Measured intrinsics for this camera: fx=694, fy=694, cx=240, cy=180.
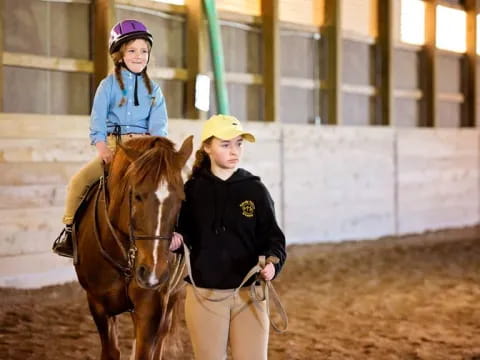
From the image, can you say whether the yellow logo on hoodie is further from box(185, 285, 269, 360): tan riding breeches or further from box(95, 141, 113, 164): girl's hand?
box(95, 141, 113, 164): girl's hand

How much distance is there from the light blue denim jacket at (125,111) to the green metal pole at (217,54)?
3716 millimetres

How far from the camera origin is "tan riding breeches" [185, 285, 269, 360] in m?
2.36

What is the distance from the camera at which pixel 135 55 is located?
3.13m

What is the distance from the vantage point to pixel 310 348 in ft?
13.1

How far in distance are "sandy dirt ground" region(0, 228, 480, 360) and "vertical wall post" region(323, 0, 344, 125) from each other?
1.90 metres

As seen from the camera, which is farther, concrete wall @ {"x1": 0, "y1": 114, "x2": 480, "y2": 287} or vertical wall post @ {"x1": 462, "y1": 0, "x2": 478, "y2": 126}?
vertical wall post @ {"x1": 462, "y1": 0, "x2": 478, "y2": 126}

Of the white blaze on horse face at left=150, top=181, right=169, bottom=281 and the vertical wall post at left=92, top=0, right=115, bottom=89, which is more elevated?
the vertical wall post at left=92, top=0, right=115, bottom=89

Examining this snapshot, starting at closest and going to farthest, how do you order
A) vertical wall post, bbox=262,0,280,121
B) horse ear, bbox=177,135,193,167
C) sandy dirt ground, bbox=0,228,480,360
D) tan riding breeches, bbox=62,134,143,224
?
1. horse ear, bbox=177,135,193,167
2. tan riding breeches, bbox=62,134,143,224
3. sandy dirt ground, bbox=0,228,480,360
4. vertical wall post, bbox=262,0,280,121

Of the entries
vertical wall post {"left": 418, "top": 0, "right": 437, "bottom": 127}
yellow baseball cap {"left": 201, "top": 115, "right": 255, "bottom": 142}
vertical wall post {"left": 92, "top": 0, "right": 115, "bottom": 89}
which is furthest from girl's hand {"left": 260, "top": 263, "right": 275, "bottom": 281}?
vertical wall post {"left": 418, "top": 0, "right": 437, "bottom": 127}

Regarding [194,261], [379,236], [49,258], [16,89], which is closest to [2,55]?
[16,89]

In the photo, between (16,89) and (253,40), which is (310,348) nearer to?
(16,89)

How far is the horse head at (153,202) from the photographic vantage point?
236 centimetres

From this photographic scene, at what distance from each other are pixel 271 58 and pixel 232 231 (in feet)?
18.4

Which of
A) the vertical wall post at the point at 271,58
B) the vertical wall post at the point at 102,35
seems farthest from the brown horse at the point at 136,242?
the vertical wall post at the point at 271,58
